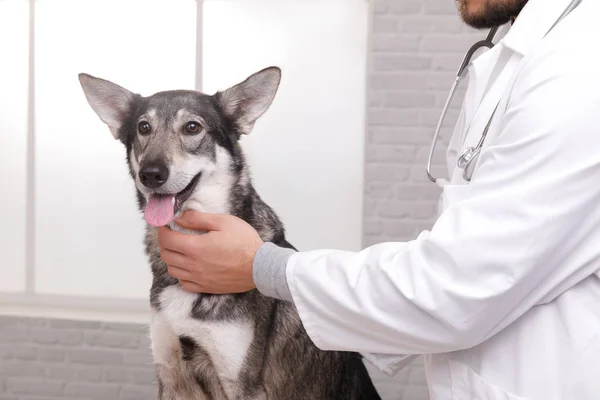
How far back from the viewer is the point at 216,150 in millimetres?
1629

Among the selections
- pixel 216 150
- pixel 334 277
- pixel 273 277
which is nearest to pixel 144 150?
pixel 216 150

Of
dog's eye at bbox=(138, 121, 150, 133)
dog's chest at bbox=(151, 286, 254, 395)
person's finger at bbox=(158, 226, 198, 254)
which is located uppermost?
dog's eye at bbox=(138, 121, 150, 133)

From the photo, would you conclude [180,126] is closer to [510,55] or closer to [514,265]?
[510,55]

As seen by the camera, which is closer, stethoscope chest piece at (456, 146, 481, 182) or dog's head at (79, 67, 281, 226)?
stethoscope chest piece at (456, 146, 481, 182)

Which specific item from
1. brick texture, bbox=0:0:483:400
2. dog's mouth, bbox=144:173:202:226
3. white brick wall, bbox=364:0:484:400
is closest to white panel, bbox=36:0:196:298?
brick texture, bbox=0:0:483:400

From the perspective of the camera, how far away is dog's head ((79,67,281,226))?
1.51 m

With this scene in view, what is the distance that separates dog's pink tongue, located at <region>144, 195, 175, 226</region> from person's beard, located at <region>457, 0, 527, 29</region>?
2.44 feet

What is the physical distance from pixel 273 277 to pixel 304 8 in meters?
2.38

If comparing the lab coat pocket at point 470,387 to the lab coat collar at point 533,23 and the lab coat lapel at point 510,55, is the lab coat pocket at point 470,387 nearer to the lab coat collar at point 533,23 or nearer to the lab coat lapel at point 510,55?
the lab coat lapel at point 510,55

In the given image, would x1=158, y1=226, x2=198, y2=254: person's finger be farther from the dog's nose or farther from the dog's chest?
the dog's chest

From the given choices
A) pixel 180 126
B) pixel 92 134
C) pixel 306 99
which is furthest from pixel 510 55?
pixel 92 134

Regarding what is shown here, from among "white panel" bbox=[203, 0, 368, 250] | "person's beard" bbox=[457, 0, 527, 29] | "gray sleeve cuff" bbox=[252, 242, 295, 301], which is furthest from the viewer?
"white panel" bbox=[203, 0, 368, 250]


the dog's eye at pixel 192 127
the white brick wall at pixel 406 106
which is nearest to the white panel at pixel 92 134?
the white brick wall at pixel 406 106

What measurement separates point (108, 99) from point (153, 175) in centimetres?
32
